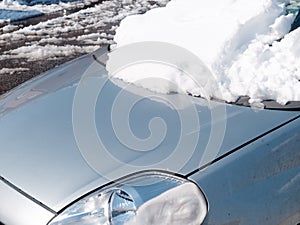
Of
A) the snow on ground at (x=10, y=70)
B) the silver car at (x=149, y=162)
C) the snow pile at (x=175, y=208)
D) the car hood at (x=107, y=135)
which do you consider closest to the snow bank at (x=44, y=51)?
the snow on ground at (x=10, y=70)

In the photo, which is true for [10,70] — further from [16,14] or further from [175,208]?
[175,208]

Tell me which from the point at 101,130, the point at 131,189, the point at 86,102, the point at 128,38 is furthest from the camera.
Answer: the point at 128,38

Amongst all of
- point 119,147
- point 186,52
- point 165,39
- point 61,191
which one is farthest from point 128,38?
point 61,191

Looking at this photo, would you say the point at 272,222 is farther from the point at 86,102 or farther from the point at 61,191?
the point at 86,102

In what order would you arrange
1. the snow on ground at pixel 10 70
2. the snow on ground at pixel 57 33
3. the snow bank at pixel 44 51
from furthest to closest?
the snow bank at pixel 44 51 → the snow on ground at pixel 57 33 → the snow on ground at pixel 10 70

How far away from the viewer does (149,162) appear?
6.81ft

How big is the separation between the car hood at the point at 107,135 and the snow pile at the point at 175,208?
0.34 ft

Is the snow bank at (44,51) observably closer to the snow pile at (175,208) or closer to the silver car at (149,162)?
the silver car at (149,162)

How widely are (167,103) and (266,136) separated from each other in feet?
1.66

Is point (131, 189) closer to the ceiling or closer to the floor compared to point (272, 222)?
closer to the ceiling

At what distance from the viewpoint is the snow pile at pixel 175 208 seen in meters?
1.87

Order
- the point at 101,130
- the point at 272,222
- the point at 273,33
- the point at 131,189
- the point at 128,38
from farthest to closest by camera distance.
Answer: the point at 128,38 < the point at 273,33 < the point at 101,130 < the point at 272,222 < the point at 131,189

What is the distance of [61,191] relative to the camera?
2.03 m

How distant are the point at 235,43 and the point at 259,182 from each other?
2.87 feet
